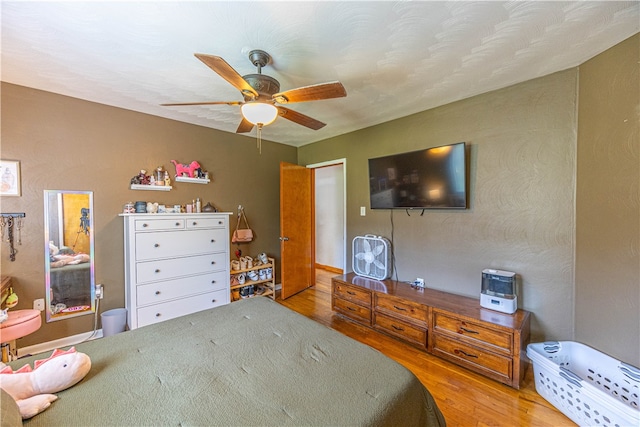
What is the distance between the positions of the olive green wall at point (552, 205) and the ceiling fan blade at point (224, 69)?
2.11m

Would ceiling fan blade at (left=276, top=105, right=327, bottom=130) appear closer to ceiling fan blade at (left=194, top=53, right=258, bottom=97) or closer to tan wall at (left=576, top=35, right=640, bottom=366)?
ceiling fan blade at (left=194, top=53, right=258, bottom=97)

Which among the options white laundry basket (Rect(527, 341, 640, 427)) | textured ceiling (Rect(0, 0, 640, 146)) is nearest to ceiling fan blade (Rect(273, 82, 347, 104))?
textured ceiling (Rect(0, 0, 640, 146))

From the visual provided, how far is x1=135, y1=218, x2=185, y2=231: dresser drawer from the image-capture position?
2598 mm

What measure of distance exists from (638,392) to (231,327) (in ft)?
8.31

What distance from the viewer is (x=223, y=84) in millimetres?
2275

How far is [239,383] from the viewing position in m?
1.16

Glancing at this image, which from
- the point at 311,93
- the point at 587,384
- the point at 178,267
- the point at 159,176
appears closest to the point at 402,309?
the point at 587,384

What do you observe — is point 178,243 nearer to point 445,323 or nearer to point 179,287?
point 179,287

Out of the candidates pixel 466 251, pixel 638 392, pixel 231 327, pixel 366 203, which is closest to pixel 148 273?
pixel 231 327

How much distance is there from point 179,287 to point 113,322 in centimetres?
65

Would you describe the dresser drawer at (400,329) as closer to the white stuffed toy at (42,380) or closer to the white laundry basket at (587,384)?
the white laundry basket at (587,384)

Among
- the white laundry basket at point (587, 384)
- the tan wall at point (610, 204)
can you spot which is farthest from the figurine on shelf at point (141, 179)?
the tan wall at point (610, 204)

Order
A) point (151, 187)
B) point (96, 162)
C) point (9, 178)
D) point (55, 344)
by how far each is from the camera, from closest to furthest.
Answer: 1. point (9, 178)
2. point (55, 344)
3. point (96, 162)
4. point (151, 187)

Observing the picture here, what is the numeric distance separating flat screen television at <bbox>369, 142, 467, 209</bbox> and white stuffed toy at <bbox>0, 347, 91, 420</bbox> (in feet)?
9.33
